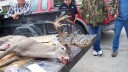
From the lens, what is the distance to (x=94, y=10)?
712cm

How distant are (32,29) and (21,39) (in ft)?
4.10

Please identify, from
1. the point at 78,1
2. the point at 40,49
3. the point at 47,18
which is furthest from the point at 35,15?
the point at 78,1

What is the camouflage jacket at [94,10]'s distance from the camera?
23.3ft

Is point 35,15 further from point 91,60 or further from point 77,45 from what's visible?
point 91,60

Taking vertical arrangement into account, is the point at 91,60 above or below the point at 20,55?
below

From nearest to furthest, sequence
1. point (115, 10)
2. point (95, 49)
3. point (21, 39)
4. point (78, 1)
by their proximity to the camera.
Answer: point (21, 39) < point (115, 10) < point (95, 49) < point (78, 1)

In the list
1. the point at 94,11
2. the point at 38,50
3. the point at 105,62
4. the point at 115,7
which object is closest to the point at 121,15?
the point at 115,7

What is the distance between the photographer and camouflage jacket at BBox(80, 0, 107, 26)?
7.10 meters

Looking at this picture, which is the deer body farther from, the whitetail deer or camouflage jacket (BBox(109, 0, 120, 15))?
camouflage jacket (BBox(109, 0, 120, 15))

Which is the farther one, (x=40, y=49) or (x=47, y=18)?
(x=47, y=18)

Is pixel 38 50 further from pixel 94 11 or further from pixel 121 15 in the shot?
pixel 121 15

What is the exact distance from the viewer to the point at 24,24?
5.46 metres

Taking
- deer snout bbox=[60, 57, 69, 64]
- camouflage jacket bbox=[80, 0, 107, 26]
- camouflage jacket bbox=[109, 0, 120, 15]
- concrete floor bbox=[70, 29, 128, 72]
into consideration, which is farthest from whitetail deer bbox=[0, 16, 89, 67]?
camouflage jacket bbox=[109, 0, 120, 15]

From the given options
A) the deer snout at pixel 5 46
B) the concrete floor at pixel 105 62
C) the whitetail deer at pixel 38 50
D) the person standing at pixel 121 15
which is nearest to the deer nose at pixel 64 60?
the whitetail deer at pixel 38 50
